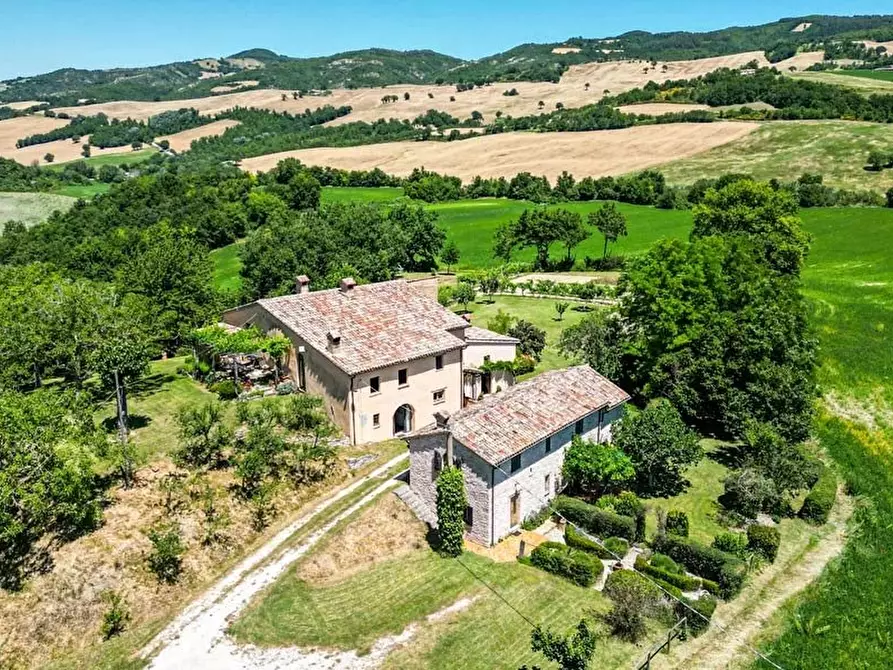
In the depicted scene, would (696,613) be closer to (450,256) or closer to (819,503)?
(819,503)

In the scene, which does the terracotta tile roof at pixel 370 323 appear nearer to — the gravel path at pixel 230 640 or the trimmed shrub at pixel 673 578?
the gravel path at pixel 230 640

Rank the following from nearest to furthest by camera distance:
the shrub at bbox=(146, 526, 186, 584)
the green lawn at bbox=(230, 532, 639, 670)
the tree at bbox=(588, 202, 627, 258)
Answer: the green lawn at bbox=(230, 532, 639, 670), the shrub at bbox=(146, 526, 186, 584), the tree at bbox=(588, 202, 627, 258)

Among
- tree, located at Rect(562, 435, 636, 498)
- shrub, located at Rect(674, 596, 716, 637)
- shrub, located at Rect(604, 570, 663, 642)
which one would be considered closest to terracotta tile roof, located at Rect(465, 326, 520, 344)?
tree, located at Rect(562, 435, 636, 498)

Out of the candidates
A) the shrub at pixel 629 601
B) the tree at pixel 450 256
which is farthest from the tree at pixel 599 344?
the tree at pixel 450 256

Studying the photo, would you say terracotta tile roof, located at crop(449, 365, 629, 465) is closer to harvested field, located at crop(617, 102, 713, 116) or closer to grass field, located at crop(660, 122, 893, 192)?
grass field, located at crop(660, 122, 893, 192)

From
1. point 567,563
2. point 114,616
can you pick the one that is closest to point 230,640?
point 114,616

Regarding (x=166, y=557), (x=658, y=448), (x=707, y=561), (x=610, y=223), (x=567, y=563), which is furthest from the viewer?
(x=610, y=223)
